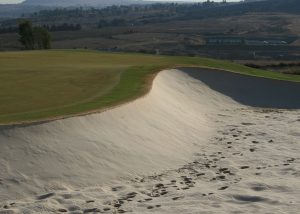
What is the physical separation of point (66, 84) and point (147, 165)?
27.6 ft

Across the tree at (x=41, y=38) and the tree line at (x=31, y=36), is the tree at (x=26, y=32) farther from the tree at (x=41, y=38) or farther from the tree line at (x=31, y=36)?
the tree at (x=41, y=38)

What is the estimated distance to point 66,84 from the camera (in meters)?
22.6

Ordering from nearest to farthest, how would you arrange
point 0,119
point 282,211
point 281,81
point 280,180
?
point 282,211, point 280,180, point 0,119, point 281,81

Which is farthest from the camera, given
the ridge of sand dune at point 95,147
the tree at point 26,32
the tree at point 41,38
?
the tree at point 41,38

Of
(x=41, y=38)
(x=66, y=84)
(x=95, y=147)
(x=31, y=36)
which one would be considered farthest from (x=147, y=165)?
(x=41, y=38)

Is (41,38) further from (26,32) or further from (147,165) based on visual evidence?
(147,165)

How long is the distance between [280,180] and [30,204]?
6.26m

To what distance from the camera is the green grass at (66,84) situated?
17484 mm

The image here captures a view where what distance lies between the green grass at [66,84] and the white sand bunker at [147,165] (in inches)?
36.9

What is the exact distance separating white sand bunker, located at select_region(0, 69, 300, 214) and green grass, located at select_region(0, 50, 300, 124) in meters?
0.94

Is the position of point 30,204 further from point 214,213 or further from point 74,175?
point 214,213

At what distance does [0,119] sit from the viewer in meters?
15.9

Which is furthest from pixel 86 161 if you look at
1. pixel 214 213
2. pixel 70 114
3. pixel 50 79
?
pixel 50 79

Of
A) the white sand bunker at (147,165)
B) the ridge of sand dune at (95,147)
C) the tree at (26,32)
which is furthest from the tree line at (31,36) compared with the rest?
the ridge of sand dune at (95,147)
